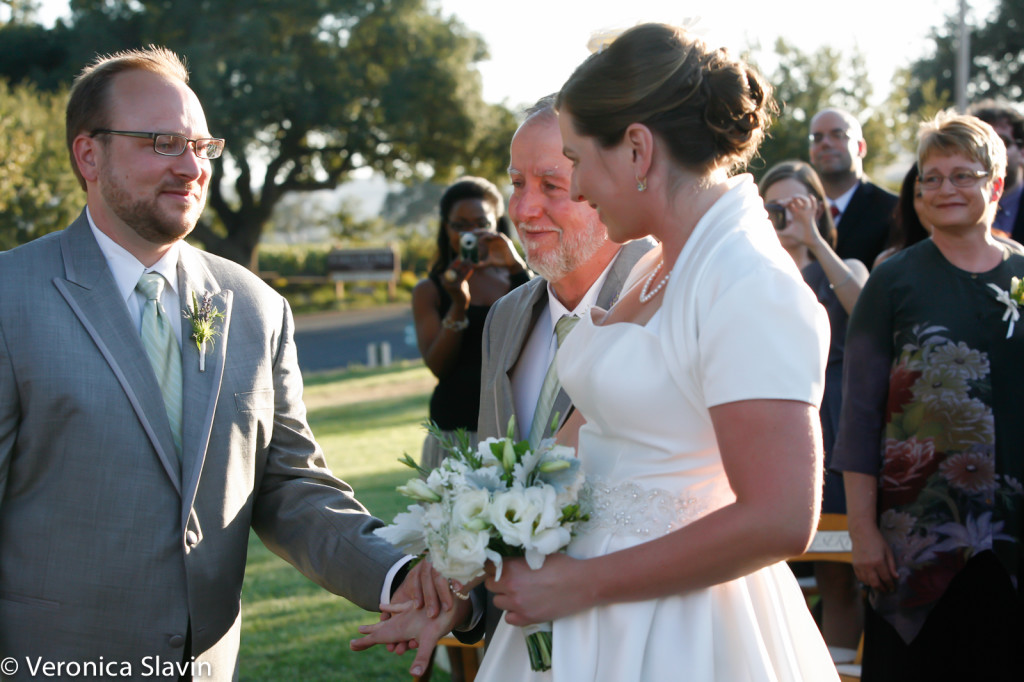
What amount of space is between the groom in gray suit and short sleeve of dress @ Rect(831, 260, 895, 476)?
6.81 ft

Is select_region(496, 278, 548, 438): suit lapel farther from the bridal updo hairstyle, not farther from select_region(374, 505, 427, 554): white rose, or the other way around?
the bridal updo hairstyle

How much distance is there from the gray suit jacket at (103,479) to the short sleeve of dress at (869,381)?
2.49m

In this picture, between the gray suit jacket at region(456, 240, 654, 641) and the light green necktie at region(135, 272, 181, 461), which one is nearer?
the light green necktie at region(135, 272, 181, 461)

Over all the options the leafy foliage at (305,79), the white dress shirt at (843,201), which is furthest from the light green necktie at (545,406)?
the leafy foliage at (305,79)

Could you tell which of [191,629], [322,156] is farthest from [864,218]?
[322,156]

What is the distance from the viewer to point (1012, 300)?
370 centimetres

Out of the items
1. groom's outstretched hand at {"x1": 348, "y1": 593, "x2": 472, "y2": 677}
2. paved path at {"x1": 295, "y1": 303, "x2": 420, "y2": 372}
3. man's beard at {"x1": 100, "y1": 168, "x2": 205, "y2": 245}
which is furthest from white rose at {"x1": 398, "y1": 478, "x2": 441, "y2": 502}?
paved path at {"x1": 295, "y1": 303, "x2": 420, "y2": 372}

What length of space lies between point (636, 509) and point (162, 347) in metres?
1.56

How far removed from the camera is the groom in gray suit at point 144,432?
2578 mm

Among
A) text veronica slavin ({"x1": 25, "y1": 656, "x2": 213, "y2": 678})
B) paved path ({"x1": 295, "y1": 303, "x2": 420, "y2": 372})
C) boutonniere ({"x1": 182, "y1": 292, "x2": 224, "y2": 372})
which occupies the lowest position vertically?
paved path ({"x1": 295, "y1": 303, "x2": 420, "y2": 372})

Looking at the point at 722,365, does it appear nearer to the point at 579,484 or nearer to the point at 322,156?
the point at 579,484

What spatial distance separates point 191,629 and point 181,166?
1.39 metres

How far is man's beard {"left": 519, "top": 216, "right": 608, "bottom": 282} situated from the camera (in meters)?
3.16

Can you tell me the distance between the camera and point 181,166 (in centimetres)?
288
